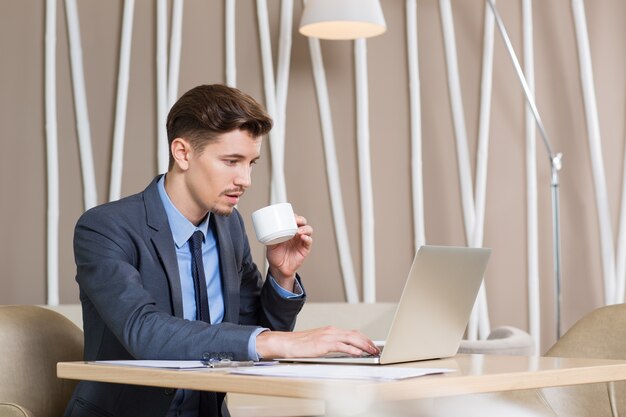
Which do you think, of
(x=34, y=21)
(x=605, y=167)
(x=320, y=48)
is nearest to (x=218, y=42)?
(x=320, y=48)

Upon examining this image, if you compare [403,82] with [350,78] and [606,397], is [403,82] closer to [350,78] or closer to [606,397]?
[350,78]

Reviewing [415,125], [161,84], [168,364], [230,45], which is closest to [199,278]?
[168,364]

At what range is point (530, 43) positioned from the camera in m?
3.91

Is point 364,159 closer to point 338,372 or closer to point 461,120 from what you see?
point 461,120

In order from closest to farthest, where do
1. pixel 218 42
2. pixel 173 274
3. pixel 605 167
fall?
1. pixel 173 274
2. pixel 218 42
3. pixel 605 167

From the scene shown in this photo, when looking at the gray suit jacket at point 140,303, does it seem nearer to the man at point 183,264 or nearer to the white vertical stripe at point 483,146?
the man at point 183,264

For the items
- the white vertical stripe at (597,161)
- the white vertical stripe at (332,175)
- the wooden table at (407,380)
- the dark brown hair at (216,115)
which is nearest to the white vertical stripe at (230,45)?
the white vertical stripe at (332,175)

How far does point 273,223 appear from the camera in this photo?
5.62 feet

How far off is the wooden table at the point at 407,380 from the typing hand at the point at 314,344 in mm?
120

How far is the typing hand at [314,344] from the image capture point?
134 cm

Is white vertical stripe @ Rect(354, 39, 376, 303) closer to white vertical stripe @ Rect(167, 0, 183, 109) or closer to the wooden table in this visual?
white vertical stripe @ Rect(167, 0, 183, 109)

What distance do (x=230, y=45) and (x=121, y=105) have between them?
48 cm

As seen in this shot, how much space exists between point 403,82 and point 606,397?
2018 mm

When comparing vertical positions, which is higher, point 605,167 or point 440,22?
point 440,22
